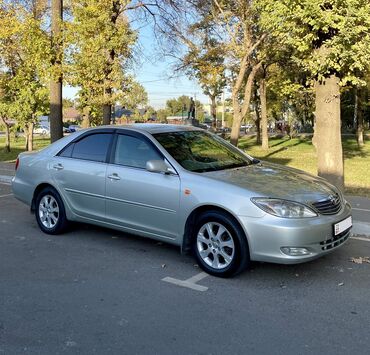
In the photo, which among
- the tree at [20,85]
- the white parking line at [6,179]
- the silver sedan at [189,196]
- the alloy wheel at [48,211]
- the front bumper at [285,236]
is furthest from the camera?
the tree at [20,85]

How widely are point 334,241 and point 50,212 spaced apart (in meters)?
3.85

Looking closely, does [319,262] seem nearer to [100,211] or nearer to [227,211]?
[227,211]

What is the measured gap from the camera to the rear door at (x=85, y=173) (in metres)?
6.05

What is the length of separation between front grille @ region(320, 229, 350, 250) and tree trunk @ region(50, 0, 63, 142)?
9996 millimetres

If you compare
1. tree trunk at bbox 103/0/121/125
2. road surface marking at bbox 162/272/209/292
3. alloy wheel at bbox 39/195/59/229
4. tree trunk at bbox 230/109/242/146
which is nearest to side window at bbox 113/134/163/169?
alloy wheel at bbox 39/195/59/229

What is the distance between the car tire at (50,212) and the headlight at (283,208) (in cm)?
302

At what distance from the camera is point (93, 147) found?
250 inches

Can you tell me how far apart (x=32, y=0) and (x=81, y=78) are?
752 centimetres

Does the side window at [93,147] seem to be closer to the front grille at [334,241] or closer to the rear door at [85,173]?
the rear door at [85,173]

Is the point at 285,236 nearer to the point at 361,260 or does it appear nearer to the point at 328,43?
the point at 361,260

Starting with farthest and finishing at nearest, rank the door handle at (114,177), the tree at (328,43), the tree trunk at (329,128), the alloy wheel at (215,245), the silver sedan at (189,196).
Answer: the tree trunk at (329,128) → the tree at (328,43) → the door handle at (114,177) → the alloy wheel at (215,245) → the silver sedan at (189,196)

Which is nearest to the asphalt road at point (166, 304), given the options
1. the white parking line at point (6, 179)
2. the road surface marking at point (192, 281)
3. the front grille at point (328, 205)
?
the road surface marking at point (192, 281)

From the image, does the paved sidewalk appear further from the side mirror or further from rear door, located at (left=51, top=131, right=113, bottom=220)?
rear door, located at (left=51, top=131, right=113, bottom=220)

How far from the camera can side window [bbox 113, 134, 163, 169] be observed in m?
5.68
